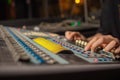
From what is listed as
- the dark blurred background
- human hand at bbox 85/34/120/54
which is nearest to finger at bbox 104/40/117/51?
human hand at bbox 85/34/120/54

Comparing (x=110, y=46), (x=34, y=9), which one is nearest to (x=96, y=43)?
(x=110, y=46)

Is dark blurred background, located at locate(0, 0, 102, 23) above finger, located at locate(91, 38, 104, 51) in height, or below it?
below

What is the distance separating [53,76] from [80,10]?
2.66 m

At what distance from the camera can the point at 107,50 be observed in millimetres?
1010

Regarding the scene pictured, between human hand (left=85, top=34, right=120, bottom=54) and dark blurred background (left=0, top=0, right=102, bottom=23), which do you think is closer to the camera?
human hand (left=85, top=34, right=120, bottom=54)

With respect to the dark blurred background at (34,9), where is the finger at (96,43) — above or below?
above

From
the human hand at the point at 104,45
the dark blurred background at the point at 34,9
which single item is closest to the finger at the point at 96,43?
the human hand at the point at 104,45

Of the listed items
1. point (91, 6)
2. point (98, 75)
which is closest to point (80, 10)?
point (91, 6)

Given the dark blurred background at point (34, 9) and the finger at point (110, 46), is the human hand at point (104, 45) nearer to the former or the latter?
the finger at point (110, 46)

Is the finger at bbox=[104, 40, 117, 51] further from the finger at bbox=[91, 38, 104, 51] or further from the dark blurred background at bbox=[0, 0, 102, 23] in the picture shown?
the dark blurred background at bbox=[0, 0, 102, 23]

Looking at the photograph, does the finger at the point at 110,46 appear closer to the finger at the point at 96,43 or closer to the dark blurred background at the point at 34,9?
the finger at the point at 96,43

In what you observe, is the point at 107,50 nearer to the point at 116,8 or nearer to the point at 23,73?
the point at 23,73

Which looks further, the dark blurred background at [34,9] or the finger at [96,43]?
the dark blurred background at [34,9]

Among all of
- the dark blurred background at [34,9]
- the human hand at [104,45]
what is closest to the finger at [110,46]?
the human hand at [104,45]
